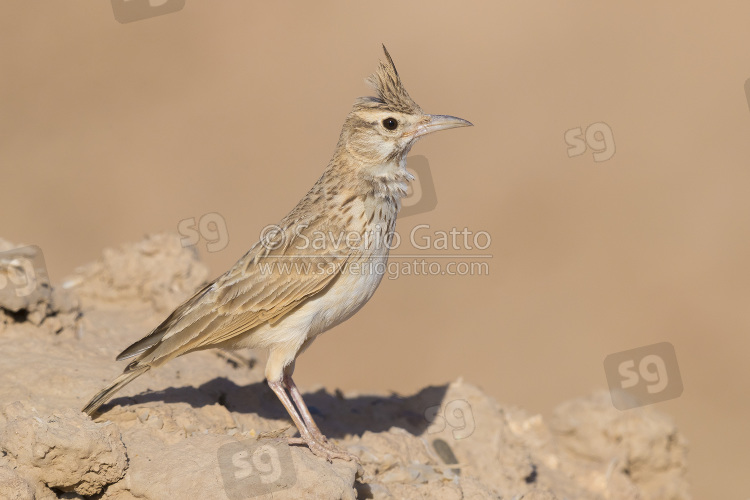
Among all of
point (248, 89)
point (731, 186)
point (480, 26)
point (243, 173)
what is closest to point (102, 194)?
point (243, 173)

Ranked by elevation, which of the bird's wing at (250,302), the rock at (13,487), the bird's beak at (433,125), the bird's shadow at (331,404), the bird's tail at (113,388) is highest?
the bird's beak at (433,125)

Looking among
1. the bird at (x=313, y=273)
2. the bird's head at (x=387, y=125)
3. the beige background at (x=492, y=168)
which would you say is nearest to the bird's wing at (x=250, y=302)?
the bird at (x=313, y=273)

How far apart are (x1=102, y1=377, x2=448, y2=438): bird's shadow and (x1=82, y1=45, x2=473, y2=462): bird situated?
0.37 metres

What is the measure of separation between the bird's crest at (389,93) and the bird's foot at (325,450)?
250 cm

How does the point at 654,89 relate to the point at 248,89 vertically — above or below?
below

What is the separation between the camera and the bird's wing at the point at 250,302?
6.27 metres

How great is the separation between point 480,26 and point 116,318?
1506 centimetres

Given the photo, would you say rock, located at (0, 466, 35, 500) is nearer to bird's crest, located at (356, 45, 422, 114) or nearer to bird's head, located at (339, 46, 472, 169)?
bird's head, located at (339, 46, 472, 169)

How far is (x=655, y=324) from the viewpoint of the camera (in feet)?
50.2

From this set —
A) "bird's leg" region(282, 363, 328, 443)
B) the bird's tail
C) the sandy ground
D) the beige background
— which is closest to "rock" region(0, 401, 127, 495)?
the sandy ground

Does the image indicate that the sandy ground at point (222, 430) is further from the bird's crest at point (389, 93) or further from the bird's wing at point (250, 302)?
the bird's crest at point (389, 93)

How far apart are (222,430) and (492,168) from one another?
40.0 ft

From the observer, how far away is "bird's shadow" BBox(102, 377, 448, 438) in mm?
6686

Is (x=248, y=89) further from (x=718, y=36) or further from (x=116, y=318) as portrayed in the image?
(x=116, y=318)
